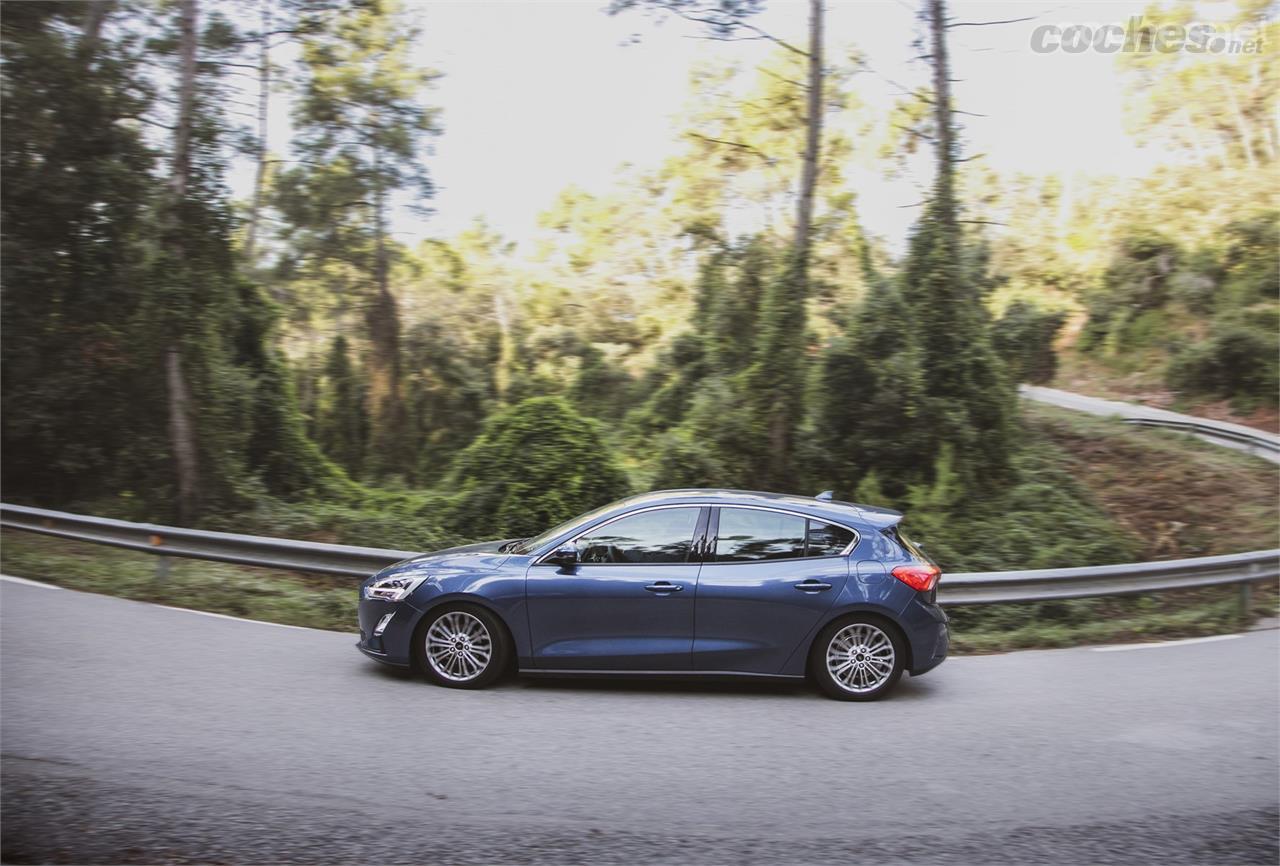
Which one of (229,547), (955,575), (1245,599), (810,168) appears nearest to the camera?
(955,575)

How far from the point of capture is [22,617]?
856 cm

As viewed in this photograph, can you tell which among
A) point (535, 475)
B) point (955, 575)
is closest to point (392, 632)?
point (955, 575)

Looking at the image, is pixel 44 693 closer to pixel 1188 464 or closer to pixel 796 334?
pixel 796 334

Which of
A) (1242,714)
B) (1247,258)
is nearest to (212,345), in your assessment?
(1242,714)

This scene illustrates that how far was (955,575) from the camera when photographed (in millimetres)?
9289

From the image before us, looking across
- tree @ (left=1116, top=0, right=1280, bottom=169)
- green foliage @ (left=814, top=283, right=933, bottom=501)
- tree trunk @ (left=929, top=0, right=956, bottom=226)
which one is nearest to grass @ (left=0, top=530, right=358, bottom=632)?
green foliage @ (left=814, top=283, right=933, bottom=501)

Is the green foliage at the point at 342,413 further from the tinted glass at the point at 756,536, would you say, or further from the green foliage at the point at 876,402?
the tinted glass at the point at 756,536

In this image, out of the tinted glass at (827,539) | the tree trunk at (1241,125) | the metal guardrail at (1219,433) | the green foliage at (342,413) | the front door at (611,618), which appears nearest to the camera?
the front door at (611,618)

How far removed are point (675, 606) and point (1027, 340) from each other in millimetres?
20442

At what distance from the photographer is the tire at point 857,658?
23.0 ft

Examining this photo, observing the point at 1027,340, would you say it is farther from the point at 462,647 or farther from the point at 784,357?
the point at 462,647

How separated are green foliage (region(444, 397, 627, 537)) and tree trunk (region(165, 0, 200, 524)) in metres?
4.48

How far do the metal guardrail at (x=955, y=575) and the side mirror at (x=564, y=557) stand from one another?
9.02 ft

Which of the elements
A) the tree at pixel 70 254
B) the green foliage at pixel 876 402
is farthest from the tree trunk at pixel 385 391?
the green foliage at pixel 876 402
